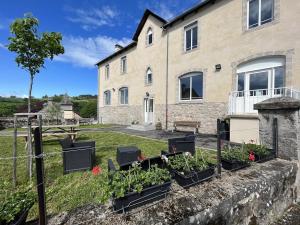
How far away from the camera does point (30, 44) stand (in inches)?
184

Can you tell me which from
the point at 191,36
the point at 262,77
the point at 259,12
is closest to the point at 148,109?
the point at 191,36

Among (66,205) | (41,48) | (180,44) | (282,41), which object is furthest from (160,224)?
(180,44)

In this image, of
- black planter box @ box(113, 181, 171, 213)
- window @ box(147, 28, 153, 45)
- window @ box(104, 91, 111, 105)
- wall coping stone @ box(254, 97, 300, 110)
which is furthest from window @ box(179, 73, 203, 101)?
window @ box(104, 91, 111, 105)

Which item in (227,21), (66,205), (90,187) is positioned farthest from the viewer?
(227,21)

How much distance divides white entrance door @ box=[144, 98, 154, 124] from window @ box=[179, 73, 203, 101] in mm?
3281

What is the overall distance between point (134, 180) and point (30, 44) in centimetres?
456

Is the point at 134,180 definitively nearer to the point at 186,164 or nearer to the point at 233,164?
the point at 186,164

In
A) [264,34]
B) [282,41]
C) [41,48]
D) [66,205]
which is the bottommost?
[66,205]

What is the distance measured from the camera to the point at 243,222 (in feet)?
7.88

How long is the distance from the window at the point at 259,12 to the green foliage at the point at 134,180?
30.6 ft

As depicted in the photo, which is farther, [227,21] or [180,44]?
[180,44]

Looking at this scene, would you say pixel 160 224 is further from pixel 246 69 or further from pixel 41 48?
pixel 246 69

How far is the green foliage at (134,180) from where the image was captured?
1.95 meters

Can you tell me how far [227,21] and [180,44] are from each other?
3297 millimetres
